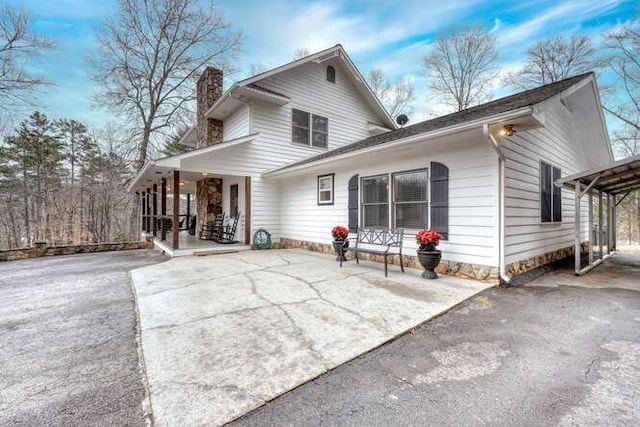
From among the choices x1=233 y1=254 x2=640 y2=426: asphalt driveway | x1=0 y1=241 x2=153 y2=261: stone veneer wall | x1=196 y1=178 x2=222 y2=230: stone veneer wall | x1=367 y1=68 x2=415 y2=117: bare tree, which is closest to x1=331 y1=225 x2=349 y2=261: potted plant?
x1=233 y1=254 x2=640 y2=426: asphalt driveway

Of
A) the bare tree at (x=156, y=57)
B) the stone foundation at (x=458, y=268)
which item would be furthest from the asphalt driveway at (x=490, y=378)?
the bare tree at (x=156, y=57)

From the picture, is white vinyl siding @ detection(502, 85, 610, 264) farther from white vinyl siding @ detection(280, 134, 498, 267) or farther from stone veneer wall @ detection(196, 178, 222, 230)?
stone veneer wall @ detection(196, 178, 222, 230)

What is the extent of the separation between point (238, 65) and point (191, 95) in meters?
2.92

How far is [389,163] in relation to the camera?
6.21 meters

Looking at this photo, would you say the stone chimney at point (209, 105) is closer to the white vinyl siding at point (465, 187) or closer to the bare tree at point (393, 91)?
the white vinyl siding at point (465, 187)

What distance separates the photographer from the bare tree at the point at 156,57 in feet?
41.3

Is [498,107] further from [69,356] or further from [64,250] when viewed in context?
[64,250]

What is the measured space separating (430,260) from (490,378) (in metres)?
2.90

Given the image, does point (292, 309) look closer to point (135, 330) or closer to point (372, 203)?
point (135, 330)

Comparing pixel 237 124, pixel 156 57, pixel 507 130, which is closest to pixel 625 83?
pixel 507 130

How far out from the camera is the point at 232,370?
2090 millimetres

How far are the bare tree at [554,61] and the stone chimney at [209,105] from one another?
1382cm

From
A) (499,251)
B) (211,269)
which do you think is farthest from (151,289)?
(499,251)

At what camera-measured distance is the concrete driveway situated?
1.85 metres
